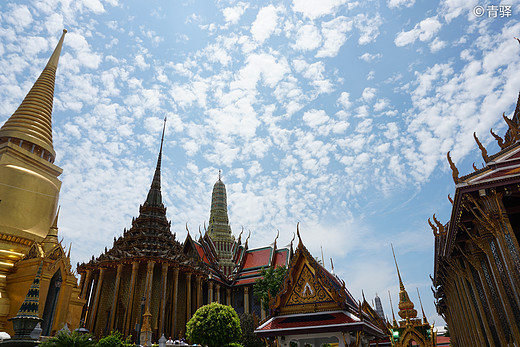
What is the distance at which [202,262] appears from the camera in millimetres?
34219

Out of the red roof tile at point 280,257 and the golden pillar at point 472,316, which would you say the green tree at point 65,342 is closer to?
Answer: the golden pillar at point 472,316

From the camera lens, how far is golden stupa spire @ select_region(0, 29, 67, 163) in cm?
2381

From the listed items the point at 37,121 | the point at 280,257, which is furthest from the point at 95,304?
the point at 280,257

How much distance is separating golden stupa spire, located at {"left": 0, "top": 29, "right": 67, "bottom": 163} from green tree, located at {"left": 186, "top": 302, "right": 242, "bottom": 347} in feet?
57.2

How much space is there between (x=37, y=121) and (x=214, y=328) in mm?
20795

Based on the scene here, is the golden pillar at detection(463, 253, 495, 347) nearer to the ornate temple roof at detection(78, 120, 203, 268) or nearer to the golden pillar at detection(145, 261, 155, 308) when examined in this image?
the golden pillar at detection(145, 261, 155, 308)

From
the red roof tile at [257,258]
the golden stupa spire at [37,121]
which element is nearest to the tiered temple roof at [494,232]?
the golden stupa spire at [37,121]

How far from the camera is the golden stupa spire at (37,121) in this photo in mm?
23812

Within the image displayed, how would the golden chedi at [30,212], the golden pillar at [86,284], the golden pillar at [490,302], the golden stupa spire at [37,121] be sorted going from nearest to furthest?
the golden pillar at [490,302] < the golden chedi at [30,212] < the golden stupa spire at [37,121] < the golden pillar at [86,284]

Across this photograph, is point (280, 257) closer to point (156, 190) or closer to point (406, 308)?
point (156, 190)

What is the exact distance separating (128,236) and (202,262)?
26.6 ft

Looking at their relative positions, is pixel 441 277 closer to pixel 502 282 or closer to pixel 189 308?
pixel 502 282

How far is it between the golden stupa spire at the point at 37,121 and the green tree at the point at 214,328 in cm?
1744

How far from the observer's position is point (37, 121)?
25328 mm
